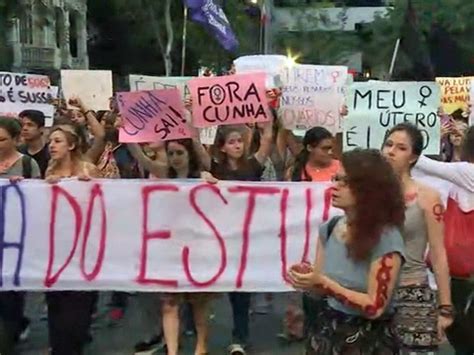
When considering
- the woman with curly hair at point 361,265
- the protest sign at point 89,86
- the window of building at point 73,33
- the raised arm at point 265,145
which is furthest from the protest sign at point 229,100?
the window of building at point 73,33

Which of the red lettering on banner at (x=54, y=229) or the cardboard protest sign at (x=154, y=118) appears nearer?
the red lettering on banner at (x=54, y=229)

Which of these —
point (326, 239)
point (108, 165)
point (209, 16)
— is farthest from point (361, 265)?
point (209, 16)

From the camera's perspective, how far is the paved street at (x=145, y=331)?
22.6 feet

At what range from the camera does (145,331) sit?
7.15m

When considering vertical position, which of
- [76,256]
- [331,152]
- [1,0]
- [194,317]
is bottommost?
[194,317]

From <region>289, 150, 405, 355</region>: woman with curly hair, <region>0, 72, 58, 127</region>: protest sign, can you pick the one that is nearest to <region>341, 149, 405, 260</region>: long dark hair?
<region>289, 150, 405, 355</region>: woman with curly hair

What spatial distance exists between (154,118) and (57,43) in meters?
44.0

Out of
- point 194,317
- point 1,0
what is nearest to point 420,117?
point 194,317

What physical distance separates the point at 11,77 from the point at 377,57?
3972 centimetres

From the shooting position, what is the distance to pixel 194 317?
21.9 ft

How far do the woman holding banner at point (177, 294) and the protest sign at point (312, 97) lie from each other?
2240mm

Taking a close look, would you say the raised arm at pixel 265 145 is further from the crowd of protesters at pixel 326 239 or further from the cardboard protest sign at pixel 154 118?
the cardboard protest sign at pixel 154 118

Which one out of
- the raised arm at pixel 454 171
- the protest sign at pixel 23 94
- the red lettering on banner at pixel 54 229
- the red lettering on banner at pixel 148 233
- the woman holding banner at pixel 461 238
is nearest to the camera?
the woman holding banner at pixel 461 238

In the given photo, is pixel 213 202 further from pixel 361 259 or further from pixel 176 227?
pixel 361 259
